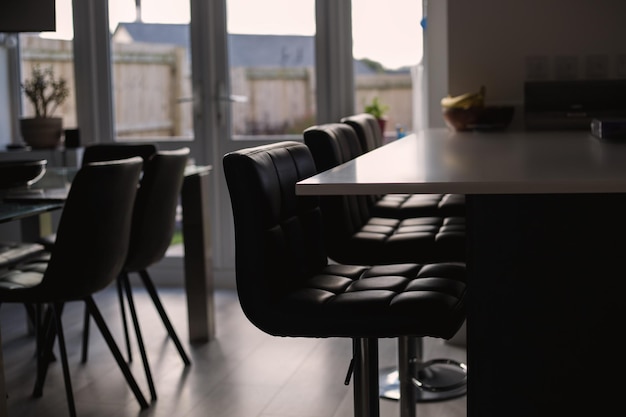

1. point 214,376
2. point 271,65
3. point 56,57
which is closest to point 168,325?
point 214,376

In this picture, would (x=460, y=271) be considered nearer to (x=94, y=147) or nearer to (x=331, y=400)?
(x=331, y=400)

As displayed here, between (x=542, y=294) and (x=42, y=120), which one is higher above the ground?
(x=42, y=120)

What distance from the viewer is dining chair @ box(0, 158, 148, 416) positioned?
268cm

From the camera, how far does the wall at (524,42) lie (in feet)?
12.2

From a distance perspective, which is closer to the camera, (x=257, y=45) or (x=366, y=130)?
(x=366, y=130)

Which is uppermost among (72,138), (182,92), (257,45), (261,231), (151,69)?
(257,45)

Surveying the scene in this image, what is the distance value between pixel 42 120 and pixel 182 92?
784 millimetres

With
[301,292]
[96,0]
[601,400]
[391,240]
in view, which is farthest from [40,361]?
[96,0]

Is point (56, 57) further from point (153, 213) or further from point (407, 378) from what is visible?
point (407, 378)

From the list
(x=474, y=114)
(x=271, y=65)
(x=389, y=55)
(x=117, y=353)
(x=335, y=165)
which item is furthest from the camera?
(x=271, y=65)

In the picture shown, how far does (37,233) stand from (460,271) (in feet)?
8.26

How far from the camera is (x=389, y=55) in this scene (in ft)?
15.3

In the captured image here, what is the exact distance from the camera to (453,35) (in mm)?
3855

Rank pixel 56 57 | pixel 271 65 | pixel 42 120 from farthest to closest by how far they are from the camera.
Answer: pixel 56 57 → pixel 271 65 → pixel 42 120
